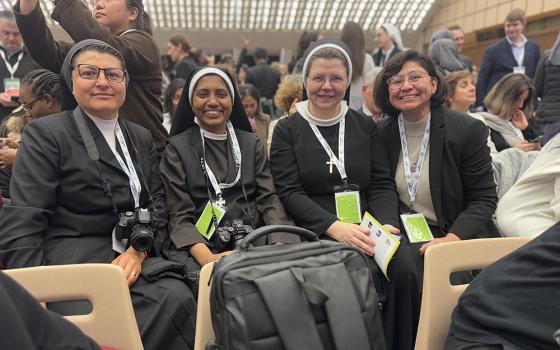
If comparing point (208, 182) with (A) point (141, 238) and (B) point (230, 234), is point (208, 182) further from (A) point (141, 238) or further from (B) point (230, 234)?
(A) point (141, 238)

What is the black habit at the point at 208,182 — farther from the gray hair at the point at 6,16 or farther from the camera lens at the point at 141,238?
the gray hair at the point at 6,16

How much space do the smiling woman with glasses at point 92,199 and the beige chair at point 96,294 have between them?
0.26 metres

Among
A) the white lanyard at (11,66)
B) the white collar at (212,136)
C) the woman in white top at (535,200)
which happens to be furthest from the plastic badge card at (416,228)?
the white lanyard at (11,66)

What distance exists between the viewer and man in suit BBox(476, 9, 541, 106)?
538 cm

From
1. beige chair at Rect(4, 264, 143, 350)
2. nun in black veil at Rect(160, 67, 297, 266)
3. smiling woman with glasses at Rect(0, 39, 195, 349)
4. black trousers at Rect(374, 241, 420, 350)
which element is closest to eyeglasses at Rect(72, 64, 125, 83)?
smiling woman with glasses at Rect(0, 39, 195, 349)

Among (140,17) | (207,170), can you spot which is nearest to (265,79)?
(140,17)

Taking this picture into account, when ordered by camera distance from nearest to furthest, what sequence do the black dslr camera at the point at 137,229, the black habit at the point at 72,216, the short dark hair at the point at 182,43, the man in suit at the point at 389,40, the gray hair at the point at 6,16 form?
the black habit at the point at 72,216, the black dslr camera at the point at 137,229, the gray hair at the point at 6,16, the man in suit at the point at 389,40, the short dark hair at the point at 182,43

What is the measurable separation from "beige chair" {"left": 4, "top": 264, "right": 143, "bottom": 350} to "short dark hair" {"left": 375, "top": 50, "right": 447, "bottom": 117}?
1752 mm

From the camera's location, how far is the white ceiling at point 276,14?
543 inches

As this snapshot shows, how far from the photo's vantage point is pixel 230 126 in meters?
2.44

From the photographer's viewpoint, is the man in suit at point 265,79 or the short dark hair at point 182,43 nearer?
the short dark hair at point 182,43

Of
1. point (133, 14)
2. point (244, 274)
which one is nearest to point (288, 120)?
point (133, 14)

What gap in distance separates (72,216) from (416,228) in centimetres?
171

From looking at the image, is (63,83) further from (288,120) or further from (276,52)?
(276,52)
